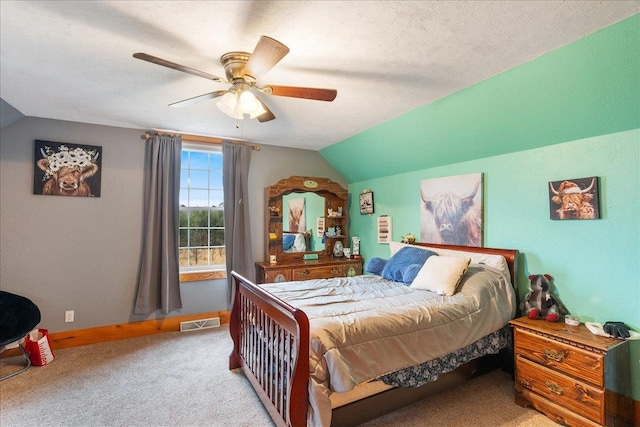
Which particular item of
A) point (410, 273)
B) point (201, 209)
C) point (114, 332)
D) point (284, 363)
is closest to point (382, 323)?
point (284, 363)

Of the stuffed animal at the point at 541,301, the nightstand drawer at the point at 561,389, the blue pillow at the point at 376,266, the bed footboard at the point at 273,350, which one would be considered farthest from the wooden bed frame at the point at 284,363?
the blue pillow at the point at 376,266

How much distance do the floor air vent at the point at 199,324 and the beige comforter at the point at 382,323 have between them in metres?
1.55

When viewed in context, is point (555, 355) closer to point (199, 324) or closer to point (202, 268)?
point (199, 324)

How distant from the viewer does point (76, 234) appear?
3.34m

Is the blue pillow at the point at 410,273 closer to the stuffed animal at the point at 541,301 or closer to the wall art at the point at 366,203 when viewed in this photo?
the stuffed animal at the point at 541,301

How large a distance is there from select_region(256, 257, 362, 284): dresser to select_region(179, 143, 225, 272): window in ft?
2.08

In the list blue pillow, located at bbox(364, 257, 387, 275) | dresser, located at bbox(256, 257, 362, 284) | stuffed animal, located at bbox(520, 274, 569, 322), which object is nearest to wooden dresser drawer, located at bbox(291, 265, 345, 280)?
dresser, located at bbox(256, 257, 362, 284)

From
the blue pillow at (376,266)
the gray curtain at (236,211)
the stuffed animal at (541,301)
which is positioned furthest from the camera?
the gray curtain at (236,211)

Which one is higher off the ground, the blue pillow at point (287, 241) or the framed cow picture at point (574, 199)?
the framed cow picture at point (574, 199)

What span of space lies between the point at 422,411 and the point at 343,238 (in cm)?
291

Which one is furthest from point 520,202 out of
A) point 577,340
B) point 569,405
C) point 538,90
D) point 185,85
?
point 185,85

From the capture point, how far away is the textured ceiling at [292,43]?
155 centimetres

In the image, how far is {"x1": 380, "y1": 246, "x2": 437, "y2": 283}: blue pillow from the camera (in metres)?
3.08

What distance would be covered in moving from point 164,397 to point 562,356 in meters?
2.84
